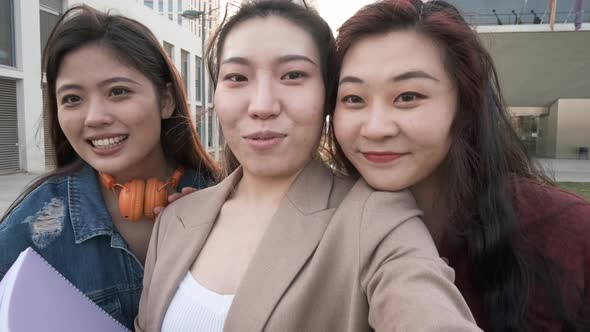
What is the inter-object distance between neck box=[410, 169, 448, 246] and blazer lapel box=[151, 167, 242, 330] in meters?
0.67

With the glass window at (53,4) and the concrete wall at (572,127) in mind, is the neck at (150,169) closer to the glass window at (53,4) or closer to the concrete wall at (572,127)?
the glass window at (53,4)

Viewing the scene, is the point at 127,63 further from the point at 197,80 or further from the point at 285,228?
the point at 197,80

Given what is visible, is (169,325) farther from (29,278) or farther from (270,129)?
(270,129)

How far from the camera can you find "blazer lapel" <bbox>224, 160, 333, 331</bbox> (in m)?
1.22

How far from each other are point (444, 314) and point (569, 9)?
16.9 metres

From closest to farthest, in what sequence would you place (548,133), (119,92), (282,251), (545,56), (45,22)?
(282,251) < (119,92) < (45,22) < (545,56) < (548,133)

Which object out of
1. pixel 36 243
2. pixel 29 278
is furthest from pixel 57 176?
pixel 29 278

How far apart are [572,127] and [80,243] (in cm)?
2143

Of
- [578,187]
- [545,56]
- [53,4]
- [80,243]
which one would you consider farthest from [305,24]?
[545,56]

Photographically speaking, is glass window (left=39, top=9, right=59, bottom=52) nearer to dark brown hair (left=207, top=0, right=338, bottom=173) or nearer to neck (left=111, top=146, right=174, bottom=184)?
neck (left=111, top=146, right=174, bottom=184)

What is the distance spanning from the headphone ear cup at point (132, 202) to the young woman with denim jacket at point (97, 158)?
0.03 m

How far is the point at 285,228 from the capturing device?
136 cm

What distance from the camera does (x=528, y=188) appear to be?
1489mm

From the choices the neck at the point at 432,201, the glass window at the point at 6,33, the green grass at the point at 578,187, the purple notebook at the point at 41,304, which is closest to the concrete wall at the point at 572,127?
the green grass at the point at 578,187
